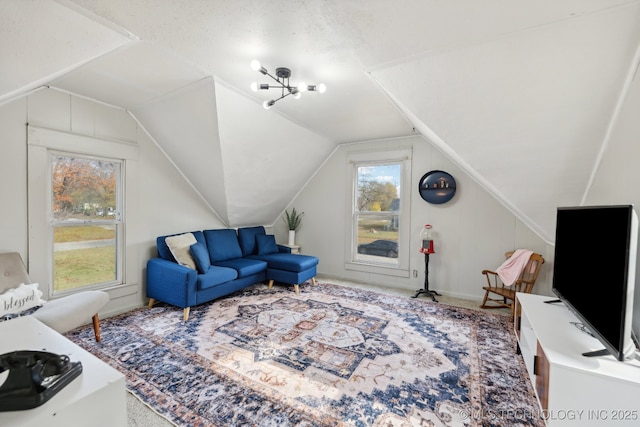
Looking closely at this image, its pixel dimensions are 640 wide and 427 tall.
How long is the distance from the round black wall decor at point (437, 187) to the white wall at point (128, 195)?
343 centimetres

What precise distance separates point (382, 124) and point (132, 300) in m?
4.03

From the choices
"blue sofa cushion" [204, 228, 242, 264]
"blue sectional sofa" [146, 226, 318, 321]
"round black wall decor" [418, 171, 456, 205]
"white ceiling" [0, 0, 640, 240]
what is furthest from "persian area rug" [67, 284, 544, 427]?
"white ceiling" [0, 0, 640, 240]

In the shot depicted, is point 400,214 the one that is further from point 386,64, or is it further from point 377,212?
point 386,64

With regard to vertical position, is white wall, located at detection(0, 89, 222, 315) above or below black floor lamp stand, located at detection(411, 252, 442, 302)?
above

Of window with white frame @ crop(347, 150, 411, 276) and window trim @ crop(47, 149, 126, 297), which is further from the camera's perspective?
window with white frame @ crop(347, 150, 411, 276)

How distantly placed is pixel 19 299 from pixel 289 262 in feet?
9.22

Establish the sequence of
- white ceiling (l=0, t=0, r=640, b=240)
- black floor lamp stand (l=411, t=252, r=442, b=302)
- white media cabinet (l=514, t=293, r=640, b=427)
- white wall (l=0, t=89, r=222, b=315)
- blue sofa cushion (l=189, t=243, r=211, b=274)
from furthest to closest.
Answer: black floor lamp stand (l=411, t=252, r=442, b=302) < blue sofa cushion (l=189, t=243, r=211, b=274) < white wall (l=0, t=89, r=222, b=315) < white ceiling (l=0, t=0, r=640, b=240) < white media cabinet (l=514, t=293, r=640, b=427)

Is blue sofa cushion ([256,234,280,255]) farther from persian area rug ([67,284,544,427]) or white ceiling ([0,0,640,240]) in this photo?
white ceiling ([0,0,640,240])

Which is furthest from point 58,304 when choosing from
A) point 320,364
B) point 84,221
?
point 320,364

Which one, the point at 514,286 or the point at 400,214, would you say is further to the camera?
the point at 400,214

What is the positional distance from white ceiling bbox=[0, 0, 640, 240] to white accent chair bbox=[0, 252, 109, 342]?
142 centimetres

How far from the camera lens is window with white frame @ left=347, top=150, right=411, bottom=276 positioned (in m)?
4.52

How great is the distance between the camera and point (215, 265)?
4020mm

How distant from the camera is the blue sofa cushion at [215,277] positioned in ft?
10.7
